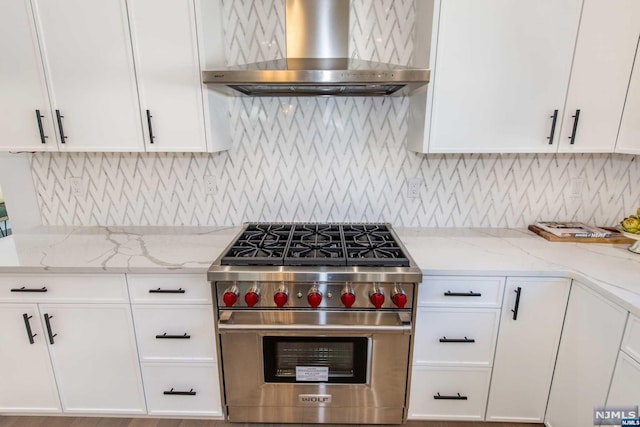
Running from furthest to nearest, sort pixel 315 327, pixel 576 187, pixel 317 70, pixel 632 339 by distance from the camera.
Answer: pixel 576 187
pixel 315 327
pixel 317 70
pixel 632 339

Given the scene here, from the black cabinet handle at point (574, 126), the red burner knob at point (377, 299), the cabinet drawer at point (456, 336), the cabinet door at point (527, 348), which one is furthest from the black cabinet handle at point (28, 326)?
the black cabinet handle at point (574, 126)

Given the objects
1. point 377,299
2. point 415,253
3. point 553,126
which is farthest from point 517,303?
point 553,126

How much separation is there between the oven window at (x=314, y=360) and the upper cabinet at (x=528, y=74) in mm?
1115

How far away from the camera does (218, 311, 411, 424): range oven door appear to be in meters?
1.58

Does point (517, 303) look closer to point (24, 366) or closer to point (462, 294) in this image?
point (462, 294)

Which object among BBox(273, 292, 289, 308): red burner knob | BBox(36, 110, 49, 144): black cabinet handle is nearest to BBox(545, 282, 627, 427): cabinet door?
BBox(273, 292, 289, 308): red burner knob

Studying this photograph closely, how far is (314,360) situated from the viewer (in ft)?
5.54

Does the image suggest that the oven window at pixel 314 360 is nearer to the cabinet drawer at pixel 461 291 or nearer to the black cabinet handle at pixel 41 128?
the cabinet drawer at pixel 461 291

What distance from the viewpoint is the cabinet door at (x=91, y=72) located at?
5.31 feet

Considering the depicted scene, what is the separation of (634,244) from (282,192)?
A: 1956 millimetres

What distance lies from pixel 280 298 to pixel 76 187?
5.26 feet

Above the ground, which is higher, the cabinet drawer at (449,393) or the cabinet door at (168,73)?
the cabinet door at (168,73)

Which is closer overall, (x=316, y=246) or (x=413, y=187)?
(x=316, y=246)

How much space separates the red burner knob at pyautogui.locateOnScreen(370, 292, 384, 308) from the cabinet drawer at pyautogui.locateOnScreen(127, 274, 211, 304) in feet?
2.55
